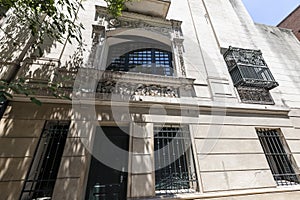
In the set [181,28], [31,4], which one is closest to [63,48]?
[31,4]

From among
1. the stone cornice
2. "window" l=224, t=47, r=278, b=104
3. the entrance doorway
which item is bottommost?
the entrance doorway

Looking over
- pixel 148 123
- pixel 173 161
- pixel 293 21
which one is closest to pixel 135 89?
pixel 148 123

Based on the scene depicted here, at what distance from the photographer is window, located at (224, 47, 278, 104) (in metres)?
→ 6.24

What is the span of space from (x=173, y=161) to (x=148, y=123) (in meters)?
1.42

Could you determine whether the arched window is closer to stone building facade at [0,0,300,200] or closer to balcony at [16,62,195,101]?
stone building facade at [0,0,300,200]

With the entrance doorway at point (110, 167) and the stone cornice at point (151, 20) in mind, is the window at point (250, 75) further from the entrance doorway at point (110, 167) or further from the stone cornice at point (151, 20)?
the entrance doorway at point (110, 167)

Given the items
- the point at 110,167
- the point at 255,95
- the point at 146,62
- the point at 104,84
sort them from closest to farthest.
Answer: the point at 110,167 < the point at 104,84 < the point at 255,95 < the point at 146,62

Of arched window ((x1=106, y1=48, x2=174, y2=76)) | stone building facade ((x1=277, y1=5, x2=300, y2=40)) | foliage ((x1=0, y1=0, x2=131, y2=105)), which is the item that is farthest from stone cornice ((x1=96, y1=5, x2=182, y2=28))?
stone building facade ((x1=277, y1=5, x2=300, y2=40))

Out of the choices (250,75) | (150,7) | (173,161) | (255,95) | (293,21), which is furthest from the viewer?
(293,21)

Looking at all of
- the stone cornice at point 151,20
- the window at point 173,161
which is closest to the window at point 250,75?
the stone cornice at point 151,20

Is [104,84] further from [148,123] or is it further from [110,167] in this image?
[110,167]

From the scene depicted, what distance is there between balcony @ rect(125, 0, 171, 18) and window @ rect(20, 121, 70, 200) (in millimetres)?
6332

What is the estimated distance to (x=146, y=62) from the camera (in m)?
6.98

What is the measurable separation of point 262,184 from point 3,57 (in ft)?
29.5
